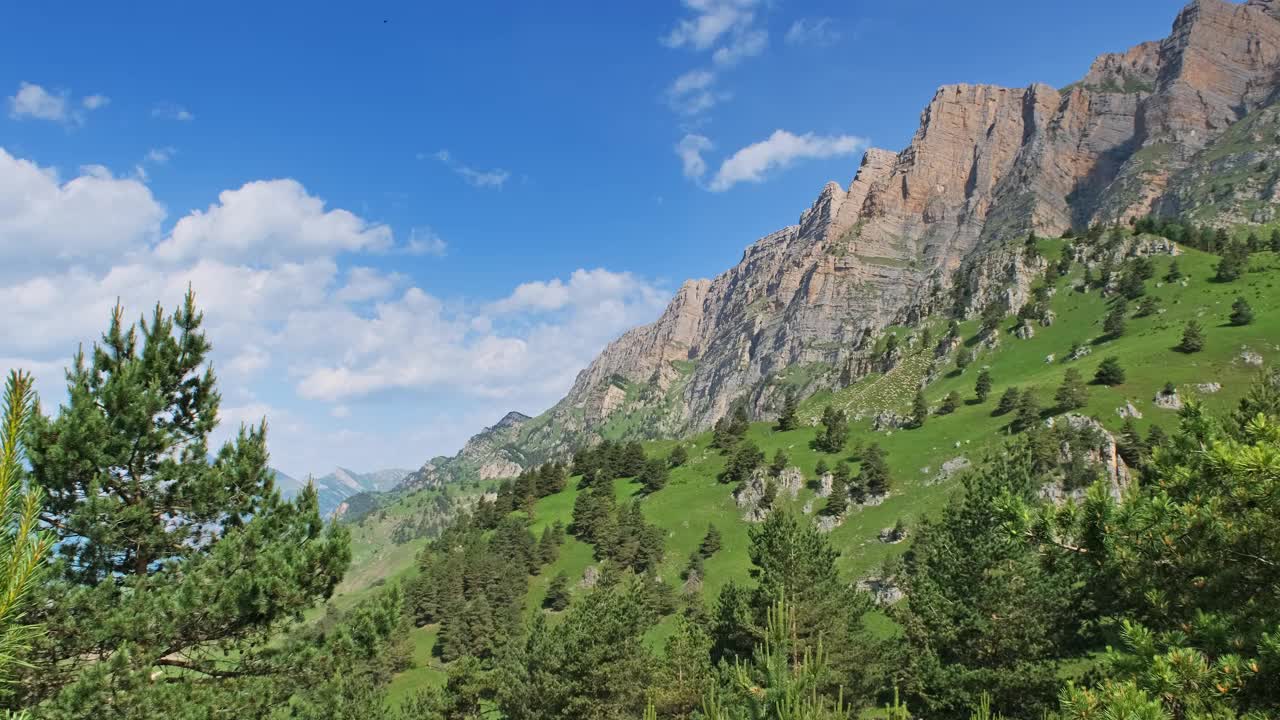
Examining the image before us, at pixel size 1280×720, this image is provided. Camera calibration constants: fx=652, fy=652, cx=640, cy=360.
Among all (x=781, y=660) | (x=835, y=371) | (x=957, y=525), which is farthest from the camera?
(x=835, y=371)

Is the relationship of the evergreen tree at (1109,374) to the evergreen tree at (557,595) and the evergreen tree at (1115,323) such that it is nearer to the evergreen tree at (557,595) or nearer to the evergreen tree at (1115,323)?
→ the evergreen tree at (1115,323)

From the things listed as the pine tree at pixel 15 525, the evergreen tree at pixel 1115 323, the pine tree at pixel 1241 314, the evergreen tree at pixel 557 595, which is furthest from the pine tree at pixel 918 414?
the pine tree at pixel 15 525

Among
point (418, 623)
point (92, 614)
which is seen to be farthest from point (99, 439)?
point (418, 623)

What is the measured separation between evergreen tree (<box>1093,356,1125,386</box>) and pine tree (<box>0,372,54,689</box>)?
93553 mm

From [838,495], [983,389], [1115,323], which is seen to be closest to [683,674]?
[838,495]

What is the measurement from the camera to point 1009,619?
25609 mm

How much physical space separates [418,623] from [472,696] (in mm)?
48029

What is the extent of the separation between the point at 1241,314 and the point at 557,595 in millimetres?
94956

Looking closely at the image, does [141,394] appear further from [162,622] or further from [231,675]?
[231,675]

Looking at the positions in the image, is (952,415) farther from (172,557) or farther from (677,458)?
(172,557)

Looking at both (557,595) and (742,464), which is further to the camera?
(742,464)

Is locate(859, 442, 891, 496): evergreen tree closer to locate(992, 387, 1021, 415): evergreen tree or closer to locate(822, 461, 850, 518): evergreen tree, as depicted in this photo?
locate(822, 461, 850, 518): evergreen tree

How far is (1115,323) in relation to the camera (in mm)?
102625

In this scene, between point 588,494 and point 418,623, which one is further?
point 588,494
